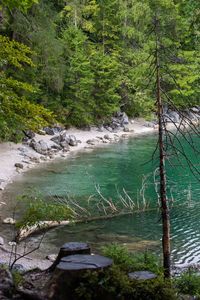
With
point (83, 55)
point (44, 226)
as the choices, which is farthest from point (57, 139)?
point (44, 226)

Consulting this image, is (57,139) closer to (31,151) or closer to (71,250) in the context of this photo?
(31,151)

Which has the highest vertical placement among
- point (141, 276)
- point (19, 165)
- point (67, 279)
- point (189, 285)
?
point (67, 279)

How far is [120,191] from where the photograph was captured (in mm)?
22062

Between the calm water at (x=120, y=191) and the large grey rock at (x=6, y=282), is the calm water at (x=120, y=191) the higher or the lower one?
the lower one

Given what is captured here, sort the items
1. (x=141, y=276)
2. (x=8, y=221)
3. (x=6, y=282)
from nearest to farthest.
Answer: (x=6, y=282), (x=141, y=276), (x=8, y=221)

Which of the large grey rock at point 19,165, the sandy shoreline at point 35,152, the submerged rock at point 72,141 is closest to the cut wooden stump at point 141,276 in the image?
the sandy shoreline at point 35,152

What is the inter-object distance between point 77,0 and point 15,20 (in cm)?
2003

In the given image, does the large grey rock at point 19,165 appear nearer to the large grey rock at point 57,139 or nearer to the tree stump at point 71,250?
the large grey rock at point 57,139

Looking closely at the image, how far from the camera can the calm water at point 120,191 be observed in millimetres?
15109

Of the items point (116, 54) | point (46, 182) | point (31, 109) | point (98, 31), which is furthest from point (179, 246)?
point (98, 31)

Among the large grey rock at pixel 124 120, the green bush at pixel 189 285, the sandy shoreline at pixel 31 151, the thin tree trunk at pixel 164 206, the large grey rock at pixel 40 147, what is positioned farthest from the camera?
the large grey rock at pixel 124 120

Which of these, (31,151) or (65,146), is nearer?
(31,151)

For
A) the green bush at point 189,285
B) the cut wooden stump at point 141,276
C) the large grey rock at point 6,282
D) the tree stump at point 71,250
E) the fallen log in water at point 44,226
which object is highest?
the tree stump at point 71,250

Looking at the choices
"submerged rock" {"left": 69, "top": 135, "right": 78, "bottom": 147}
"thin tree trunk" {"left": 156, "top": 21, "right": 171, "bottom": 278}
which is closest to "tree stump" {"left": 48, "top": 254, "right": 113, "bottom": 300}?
"thin tree trunk" {"left": 156, "top": 21, "right": 171, "bottom": 278}
